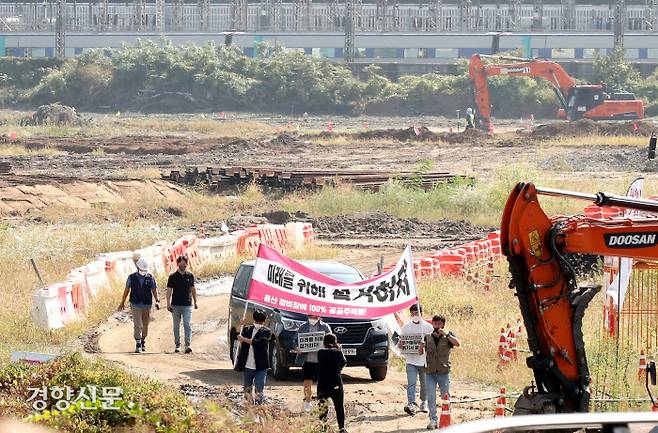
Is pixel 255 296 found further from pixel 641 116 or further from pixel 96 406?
pixel 641 116

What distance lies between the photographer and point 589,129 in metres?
71.6

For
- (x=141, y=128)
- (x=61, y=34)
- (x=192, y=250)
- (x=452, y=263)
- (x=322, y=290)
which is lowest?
(x=141, y=128)

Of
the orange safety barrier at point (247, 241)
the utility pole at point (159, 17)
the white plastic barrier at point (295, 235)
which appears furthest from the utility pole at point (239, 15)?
the orange safety barrier at point (247, 241)

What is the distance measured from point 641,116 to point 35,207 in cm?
4569

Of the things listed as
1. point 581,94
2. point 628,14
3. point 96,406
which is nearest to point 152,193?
point 96,406

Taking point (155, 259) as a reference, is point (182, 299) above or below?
above

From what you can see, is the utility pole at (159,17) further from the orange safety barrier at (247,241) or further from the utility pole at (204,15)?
the orange safety barrier at (247,241)

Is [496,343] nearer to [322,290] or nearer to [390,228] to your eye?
[322,290]

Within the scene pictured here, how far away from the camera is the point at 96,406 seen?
11250 mm

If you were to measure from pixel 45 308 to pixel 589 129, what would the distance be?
5462 centimetres

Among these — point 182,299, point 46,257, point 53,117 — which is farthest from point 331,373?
point 53,117

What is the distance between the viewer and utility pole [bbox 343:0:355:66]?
102375 mm

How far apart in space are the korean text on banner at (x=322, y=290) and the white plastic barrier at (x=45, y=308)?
496cm

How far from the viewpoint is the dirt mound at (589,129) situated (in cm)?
7081
